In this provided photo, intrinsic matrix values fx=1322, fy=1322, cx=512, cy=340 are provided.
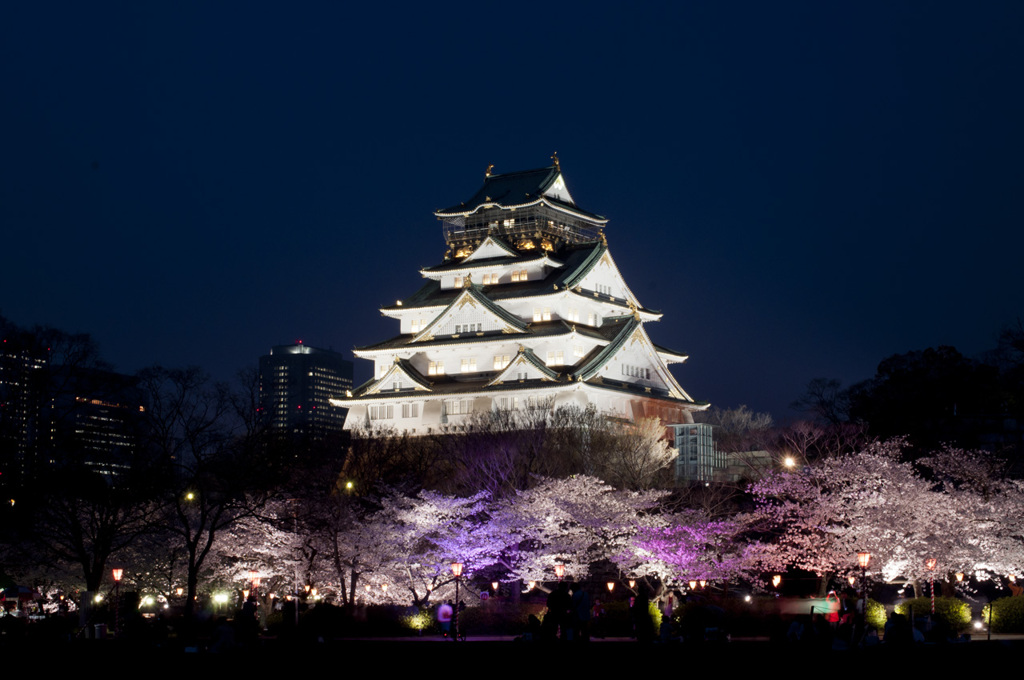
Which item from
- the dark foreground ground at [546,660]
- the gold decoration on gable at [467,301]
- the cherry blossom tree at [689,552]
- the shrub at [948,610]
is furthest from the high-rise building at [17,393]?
the gold decoration on gable at [467,301]

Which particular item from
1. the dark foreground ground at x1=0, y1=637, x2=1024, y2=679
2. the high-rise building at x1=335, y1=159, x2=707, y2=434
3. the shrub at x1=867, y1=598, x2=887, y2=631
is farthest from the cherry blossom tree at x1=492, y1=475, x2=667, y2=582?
the dark foreground ground at x1=0, y1=637, x2=1024, y2=679

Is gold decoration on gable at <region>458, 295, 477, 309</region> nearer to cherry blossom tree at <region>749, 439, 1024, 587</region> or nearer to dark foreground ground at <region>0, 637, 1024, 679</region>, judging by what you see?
cherry blossom tree at <region>749, 439, 1024, 587</region>

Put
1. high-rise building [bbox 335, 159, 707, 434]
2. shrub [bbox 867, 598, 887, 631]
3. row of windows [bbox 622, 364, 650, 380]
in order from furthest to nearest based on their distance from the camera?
row of windows [bbox 622, 364, 650, 380]
high-rise building [bbox 335, 159, 707, 434]
shrub [bbox 867, 598, 887, 631]

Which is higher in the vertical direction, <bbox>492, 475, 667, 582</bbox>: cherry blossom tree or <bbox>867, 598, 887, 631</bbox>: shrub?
<bbox>492, 475, 667, 582</bbox>: cherry blossom tree

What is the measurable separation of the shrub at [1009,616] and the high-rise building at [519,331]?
30.8m

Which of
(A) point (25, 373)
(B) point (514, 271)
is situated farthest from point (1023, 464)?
(A) point (25, 373)

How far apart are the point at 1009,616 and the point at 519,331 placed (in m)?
37.8

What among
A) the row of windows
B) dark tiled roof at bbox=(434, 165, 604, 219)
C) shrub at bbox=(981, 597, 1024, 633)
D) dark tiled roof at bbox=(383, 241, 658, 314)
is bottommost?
shrub at bbox=(981, 597, 1024, 633)

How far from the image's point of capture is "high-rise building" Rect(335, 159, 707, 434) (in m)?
72.5

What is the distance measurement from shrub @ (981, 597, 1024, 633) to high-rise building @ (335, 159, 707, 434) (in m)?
30.8

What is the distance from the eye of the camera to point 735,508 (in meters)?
53.2

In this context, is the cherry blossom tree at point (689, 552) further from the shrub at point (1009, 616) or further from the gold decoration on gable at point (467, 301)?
the gold decoration on gable at point (467, 301)

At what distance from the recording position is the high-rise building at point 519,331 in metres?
72.5

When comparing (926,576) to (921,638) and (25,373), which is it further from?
(25,373)
